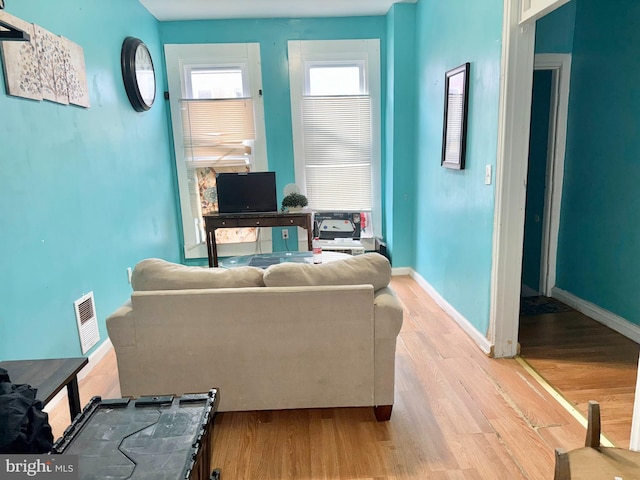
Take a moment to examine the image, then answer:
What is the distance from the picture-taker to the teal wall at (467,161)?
2.53 m

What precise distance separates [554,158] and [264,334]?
285 centimetres

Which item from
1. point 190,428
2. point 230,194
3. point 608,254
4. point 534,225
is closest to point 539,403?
point 608,254

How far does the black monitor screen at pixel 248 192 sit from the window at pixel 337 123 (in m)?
0.52

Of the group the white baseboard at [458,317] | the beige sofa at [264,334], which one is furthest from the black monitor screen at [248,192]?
the beige sofa at [264,334]

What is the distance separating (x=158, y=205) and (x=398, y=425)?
9.75 ft

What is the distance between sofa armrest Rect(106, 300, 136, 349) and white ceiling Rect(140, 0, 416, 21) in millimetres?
2960

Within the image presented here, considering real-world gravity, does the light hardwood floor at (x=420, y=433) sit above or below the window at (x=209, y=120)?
below

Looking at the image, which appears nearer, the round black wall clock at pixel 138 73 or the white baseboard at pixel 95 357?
the white baseboard at pixel 95 357

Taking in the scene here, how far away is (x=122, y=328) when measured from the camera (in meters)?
1.80

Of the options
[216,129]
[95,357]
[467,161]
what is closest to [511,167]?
[467,161]

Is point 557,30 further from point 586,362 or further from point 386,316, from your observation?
point 386,316

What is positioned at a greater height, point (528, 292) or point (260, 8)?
point (260, 8)

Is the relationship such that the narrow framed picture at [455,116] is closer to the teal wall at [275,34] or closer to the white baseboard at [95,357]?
the teal wall at [275,34]

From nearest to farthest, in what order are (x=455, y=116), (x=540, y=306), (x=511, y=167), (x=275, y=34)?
(x=511, y=167) < (x=455, y=116) < (x=540, y=306) < (x=275, y=34)
